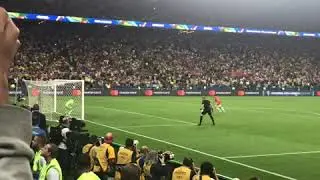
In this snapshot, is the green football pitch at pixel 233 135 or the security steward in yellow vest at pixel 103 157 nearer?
the security steward in yellow vest at pixel 103 157

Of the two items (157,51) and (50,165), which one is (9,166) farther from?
(157,51)

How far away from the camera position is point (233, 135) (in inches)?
930

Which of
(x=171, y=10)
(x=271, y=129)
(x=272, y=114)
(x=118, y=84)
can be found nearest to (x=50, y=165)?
(x=271, y=129)

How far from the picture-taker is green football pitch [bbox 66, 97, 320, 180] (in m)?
16.7

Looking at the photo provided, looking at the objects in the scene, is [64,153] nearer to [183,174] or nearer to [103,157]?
[103,157]

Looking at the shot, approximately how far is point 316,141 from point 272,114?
39.4ft

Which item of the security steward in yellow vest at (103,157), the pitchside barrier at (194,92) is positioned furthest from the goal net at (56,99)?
the pitchside barrier at (194,92)

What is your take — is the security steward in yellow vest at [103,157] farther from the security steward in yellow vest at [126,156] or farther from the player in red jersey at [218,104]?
the player in red jersey at [218,104]

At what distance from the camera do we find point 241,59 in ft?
221

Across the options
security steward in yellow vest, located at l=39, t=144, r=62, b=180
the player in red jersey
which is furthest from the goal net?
security steward in yellow vest, located at l=39, t=144, r=62, b=180

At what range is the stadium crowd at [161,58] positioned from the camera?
55656 millimetres

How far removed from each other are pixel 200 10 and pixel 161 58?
7666mm

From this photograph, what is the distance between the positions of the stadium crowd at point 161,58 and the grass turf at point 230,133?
60.9 ft

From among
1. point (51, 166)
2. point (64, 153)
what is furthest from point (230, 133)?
point (51, 166)
